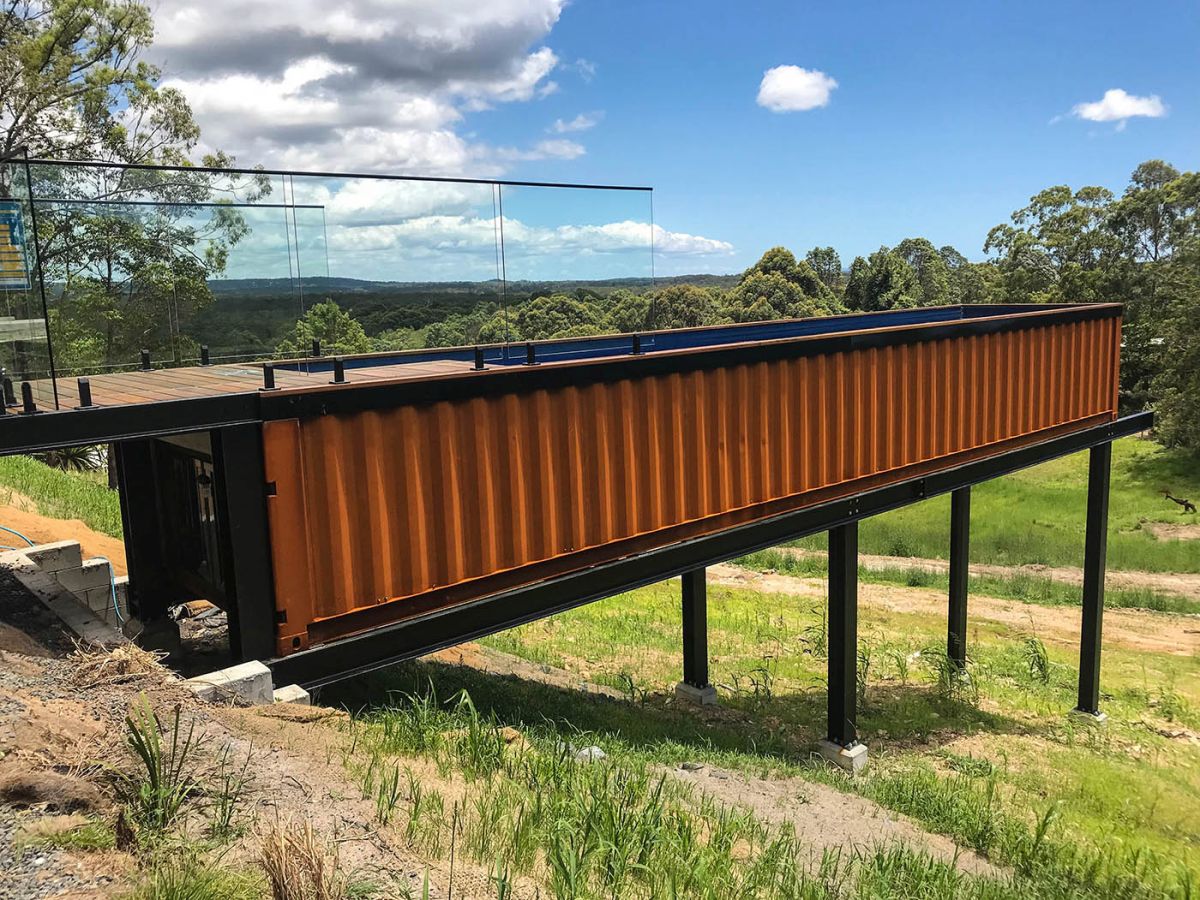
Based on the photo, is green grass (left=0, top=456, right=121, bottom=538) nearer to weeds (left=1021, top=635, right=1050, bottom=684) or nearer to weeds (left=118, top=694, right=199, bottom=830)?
weeds (left=118, top=694, right=199, bottom=830)

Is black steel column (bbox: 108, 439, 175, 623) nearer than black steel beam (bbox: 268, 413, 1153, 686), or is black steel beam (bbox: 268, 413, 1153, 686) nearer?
black steel beam (bbox: 268, 413, 1153, 686)

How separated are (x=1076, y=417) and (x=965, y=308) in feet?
9.02

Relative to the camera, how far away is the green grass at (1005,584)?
21781 millimetres

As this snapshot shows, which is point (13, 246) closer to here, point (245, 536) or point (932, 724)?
point (245, 536)

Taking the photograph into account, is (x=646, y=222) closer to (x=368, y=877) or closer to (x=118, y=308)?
(x=118, y=308)

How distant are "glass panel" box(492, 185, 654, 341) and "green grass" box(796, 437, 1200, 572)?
1594 cm

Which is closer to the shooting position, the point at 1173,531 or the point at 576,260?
the point at 576,260

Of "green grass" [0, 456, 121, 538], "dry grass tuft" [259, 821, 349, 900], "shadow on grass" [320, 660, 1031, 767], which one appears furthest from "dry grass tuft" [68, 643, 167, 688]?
"green grass" [0, 456, 121, 538]

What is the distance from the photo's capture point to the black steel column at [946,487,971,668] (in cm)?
1518

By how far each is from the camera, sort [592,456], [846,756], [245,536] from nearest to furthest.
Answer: [245,536] → [592,456] → [846,756]

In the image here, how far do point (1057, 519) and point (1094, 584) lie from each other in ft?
59.3

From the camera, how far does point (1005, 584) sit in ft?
75.7

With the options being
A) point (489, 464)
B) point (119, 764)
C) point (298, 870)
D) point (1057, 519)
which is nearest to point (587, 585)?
point (489, 464)

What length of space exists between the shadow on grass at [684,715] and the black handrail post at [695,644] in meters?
0.23
